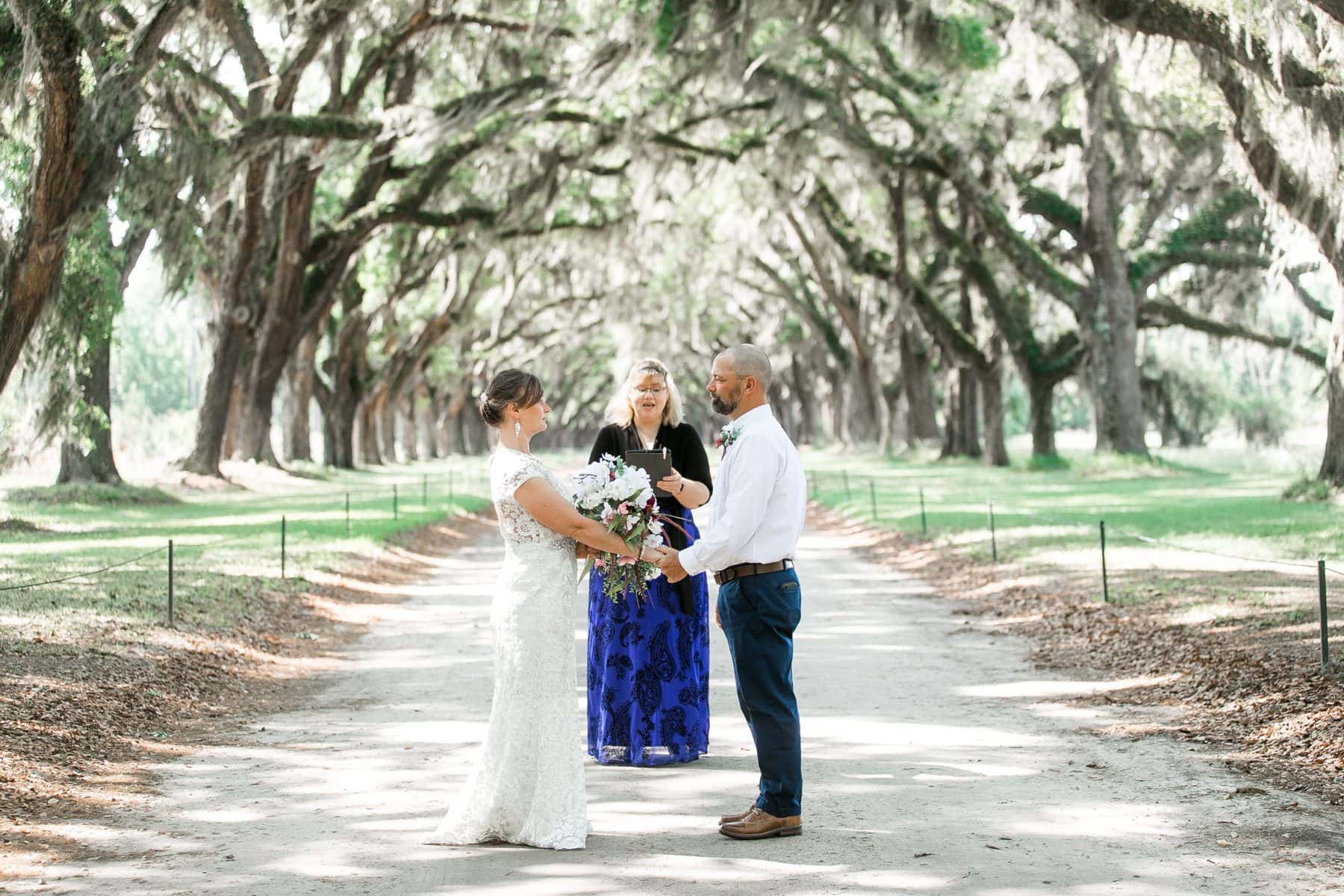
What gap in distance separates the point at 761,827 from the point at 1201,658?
16.0 feet

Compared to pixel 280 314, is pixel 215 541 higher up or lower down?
lower down

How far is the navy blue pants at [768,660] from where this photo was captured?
225 inches

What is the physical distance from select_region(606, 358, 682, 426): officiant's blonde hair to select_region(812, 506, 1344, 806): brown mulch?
2997mm

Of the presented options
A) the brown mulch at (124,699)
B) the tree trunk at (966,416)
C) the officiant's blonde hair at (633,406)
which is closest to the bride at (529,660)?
the officiant's blonde hair at (633,406)

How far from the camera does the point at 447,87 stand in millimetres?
27438

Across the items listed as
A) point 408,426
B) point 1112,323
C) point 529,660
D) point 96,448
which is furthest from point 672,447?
point 408,426

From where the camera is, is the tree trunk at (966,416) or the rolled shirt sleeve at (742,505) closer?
the rolled shirt sleeve at (742,505)

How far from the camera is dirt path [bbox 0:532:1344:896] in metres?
5.05

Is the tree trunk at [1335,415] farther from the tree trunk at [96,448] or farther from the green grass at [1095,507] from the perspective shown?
the tree trunk at [96,448]

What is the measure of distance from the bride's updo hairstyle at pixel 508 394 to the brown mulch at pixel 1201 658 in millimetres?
3762

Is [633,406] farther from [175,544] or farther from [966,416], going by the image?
[966,416]

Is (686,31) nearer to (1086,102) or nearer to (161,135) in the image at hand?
(161,135)

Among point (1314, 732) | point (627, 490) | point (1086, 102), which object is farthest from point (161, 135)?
point (1086, 102)

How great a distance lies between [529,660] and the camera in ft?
19.2
